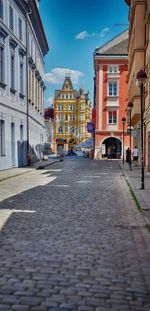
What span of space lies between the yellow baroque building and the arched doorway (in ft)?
170

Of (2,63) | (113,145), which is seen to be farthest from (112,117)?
(2,63)

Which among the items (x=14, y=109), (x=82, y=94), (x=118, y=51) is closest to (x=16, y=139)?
(x=14, y=109)

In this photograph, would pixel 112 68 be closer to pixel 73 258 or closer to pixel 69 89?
pixel 73 258

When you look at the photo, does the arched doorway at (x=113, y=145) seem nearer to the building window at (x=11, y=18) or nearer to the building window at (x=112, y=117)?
the building window at (x=112, y=117)

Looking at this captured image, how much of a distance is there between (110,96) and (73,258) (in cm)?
4607

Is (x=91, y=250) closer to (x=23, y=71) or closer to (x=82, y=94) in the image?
(x=23, y=71)

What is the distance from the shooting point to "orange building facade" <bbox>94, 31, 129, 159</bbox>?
49875 millimetres

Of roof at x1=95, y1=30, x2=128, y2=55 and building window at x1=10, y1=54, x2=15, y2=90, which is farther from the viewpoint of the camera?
roof at x1=95, y1=30, x2=128, y2=55

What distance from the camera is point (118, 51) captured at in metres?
50.4

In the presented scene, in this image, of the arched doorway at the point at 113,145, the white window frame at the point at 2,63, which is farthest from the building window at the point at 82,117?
the white window frame at the point at 2,63

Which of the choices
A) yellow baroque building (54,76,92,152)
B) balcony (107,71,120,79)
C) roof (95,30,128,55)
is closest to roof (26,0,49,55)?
roof (95,30,128,55)

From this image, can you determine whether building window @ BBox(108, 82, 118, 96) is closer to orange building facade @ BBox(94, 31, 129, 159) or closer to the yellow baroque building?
orange building facade @ BBox(94, 31, 129, 159)

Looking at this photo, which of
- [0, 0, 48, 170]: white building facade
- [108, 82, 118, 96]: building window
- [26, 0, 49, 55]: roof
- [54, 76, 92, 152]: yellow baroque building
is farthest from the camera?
[54, 76, 92, 152]: yellow baroque building

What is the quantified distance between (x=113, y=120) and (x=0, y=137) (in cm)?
2829
